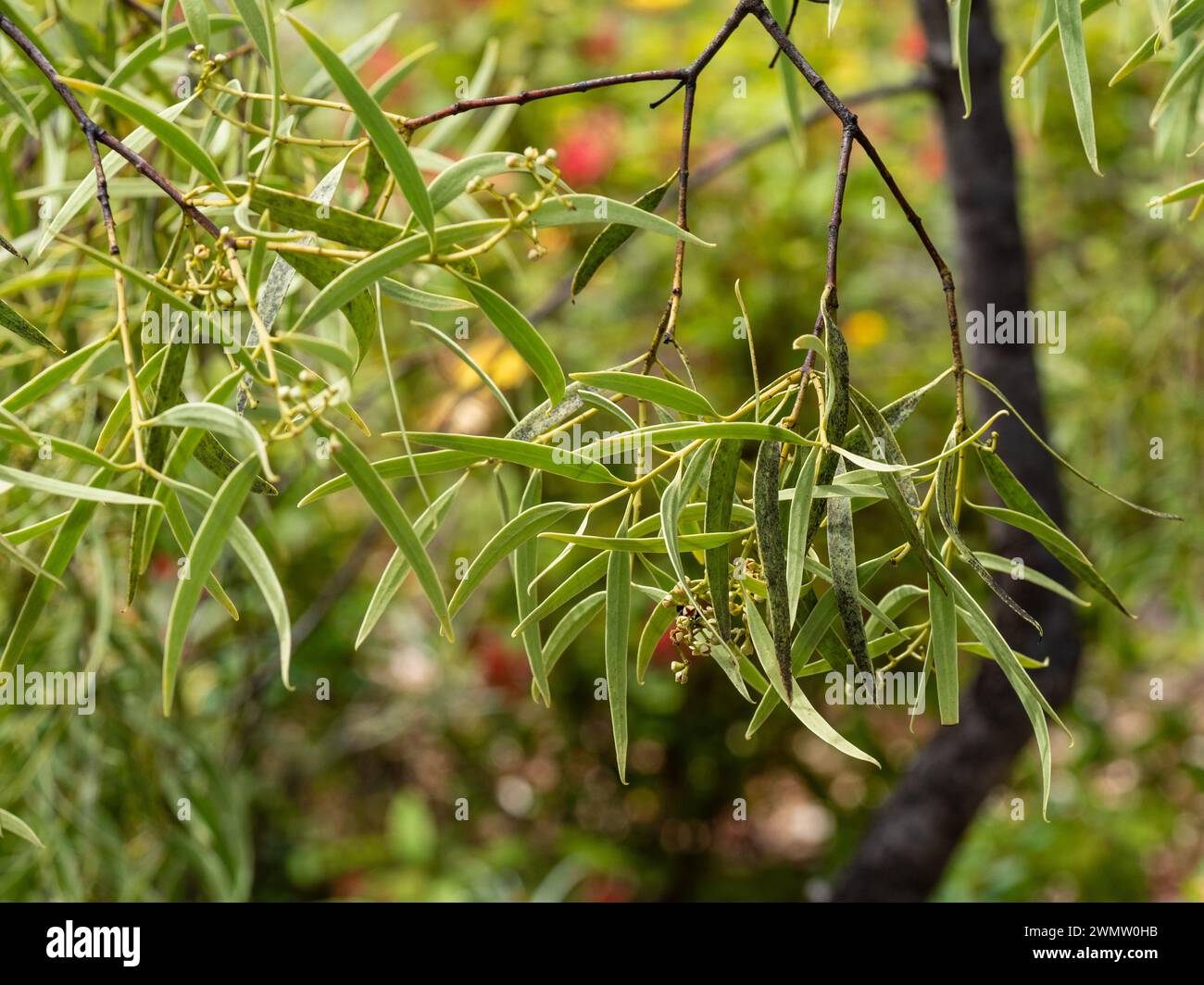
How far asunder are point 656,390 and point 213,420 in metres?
0.14

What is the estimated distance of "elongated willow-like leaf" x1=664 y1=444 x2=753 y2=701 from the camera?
0.33m

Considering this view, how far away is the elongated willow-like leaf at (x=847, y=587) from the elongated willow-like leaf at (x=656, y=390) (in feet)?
0.18

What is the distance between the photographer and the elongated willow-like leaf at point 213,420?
29cm

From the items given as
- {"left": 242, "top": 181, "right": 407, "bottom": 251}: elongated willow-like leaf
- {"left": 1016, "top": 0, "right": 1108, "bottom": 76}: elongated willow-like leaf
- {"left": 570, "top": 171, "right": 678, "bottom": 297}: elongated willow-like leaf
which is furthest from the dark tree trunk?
{"left": 242, "top": 181, "right": 407, "bottom": 251}: elongated willow-like leaf

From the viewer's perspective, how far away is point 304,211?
0.34m

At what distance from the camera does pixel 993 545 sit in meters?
1.11

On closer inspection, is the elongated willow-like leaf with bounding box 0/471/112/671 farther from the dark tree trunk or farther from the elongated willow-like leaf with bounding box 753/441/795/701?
the dark tree trunk

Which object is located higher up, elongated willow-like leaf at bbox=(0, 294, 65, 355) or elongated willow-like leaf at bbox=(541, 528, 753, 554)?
elongated willow-like leaf at bbox=(0, 294, 65, 355)

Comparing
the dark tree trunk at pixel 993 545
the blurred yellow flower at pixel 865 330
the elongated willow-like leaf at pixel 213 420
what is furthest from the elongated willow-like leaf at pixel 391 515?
the blurred yellow flower at pixel 865 330

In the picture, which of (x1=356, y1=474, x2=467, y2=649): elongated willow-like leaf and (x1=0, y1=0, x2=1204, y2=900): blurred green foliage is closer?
(x1=356, y1=474, x2=467, y2=649): elongated willow-like leaf

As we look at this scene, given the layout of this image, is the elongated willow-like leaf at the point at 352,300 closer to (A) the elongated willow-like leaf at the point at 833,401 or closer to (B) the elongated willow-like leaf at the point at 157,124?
(B) the elongated willow-like leaf at the point at 157,124

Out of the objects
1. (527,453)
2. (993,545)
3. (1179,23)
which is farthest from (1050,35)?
(993,545)
